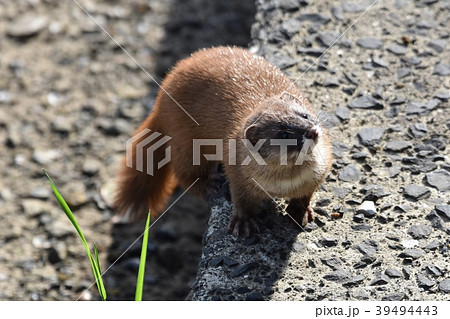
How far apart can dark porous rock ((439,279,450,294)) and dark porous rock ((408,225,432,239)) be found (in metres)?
0.29

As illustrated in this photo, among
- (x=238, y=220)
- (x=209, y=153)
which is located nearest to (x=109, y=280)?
(x=209, y=153)

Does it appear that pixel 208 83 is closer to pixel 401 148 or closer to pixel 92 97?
pixel 401 148

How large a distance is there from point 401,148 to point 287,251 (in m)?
0.96

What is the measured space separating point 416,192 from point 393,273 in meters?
0.56

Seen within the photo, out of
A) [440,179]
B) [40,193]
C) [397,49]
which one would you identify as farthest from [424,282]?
[40,193]

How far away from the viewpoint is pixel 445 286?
2.99 meters

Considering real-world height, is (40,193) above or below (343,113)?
below

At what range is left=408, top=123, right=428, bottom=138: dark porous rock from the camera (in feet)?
12.5

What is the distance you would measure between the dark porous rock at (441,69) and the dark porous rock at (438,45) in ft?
0.47

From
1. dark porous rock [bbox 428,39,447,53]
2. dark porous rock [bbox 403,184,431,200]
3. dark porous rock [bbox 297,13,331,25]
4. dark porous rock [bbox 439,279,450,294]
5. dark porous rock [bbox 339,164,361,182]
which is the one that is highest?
dark porous rock [bbox 297,13,331,25]

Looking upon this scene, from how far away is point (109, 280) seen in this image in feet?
15.1

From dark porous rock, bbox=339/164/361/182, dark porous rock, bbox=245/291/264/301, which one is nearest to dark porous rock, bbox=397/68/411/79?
dark porous rock, bbox=339/164/361/182
